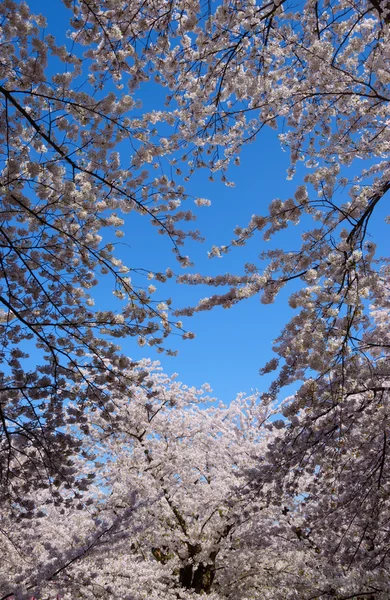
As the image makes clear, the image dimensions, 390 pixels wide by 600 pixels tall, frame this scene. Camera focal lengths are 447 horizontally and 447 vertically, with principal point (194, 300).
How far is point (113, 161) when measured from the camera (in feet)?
13.9

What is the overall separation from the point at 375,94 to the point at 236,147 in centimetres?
153

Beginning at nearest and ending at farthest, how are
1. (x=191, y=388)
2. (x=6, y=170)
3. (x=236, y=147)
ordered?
(x=6, y=170), (x=236, y=147), (x=191, y=388)

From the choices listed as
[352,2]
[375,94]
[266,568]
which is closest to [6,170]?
[375,94]

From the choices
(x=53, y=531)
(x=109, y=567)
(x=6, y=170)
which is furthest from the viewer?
(x=53, y=531)

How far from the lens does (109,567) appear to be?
300 inches

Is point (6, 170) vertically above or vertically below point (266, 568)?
above

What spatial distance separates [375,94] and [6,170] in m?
3.42

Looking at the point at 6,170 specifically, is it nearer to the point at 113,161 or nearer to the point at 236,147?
the point at 113,161

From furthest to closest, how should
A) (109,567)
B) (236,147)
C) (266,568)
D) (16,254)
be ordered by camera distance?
(266,568)
(109,567)
(236,147)
(16,254)

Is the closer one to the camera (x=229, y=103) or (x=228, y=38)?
(x=228, y=38)

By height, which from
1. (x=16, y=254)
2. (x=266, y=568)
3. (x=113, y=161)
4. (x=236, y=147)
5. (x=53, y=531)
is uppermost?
(x=236, y=147)

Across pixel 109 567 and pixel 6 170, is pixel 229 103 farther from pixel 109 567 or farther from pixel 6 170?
pixel 109 567

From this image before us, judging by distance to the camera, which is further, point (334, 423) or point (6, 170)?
point (334, 423)

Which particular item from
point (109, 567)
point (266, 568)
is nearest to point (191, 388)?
point (266, 568)
